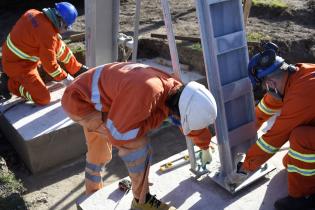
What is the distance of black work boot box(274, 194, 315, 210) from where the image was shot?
3910mm

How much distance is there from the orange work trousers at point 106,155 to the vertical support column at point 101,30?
1.61m

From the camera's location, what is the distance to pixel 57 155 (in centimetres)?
568

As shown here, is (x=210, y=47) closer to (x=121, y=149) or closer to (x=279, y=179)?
(x=121, y=149)

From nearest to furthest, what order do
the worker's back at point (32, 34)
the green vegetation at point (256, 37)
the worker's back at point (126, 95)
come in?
the worker's back at point (126, 95) < the worker's back at point (32, 34) < the green vegetation at point (256, 37)

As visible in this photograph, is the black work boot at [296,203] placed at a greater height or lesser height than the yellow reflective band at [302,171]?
lesser

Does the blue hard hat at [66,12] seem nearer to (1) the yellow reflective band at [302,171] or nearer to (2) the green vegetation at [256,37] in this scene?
(2) the green vegetation at [256,37]

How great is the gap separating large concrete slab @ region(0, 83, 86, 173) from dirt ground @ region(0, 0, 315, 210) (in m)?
0.15

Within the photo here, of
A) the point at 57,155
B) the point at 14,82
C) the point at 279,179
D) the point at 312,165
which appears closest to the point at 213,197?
the point at 279,179

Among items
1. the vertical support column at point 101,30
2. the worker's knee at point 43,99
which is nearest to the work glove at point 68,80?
the worker's knee at point 43,99

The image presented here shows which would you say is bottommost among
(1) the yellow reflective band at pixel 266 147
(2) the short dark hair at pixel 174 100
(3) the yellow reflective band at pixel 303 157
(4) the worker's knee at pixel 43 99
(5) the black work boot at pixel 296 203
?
(5) the black work boot at pixel 296 203

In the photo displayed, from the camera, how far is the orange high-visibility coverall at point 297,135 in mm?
3635

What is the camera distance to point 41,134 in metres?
5.40

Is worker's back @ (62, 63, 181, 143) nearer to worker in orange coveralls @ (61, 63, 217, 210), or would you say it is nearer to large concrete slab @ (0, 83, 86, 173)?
worker in orange coveralls @ (61, 63, 217, 210)

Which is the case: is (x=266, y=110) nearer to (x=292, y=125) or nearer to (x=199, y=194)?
(x=292, y=125)
